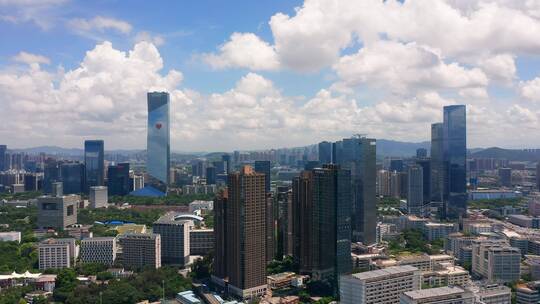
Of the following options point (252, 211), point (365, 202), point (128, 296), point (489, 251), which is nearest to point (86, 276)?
point (128, 296)

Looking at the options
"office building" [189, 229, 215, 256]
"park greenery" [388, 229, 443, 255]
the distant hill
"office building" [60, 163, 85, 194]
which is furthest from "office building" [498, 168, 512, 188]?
"office building" [60, 163, 85, 194]

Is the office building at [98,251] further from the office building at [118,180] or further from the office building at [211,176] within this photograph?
the office building at [211,176]

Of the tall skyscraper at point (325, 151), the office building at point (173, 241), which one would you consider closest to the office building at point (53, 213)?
the office building at point (173, 241)

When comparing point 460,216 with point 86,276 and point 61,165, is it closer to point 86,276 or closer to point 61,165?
point 86,276

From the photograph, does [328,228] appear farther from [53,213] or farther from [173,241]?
[53,213]

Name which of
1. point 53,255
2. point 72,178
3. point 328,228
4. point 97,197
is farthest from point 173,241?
point 72,178
